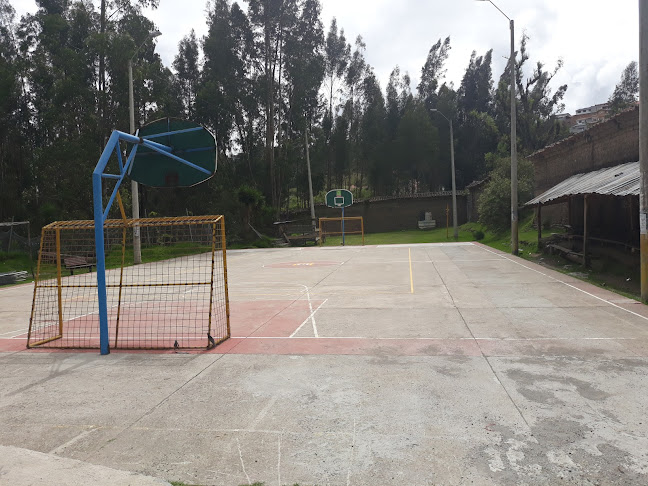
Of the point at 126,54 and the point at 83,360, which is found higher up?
the point at 126,54

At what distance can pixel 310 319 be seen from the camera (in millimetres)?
9562

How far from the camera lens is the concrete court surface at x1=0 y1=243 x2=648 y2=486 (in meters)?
3.71

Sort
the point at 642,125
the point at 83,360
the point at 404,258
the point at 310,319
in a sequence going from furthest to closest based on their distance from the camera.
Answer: the point at 404,258 < the point at 642,125 < the point at 310,319 < the point at 83,360

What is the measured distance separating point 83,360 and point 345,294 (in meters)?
7.06

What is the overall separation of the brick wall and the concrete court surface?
12635 mm

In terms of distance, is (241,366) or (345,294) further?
(345,294)

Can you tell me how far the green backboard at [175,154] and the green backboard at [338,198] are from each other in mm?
34812

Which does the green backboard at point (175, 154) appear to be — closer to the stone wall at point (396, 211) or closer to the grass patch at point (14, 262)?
the grass patch at point (14, 262)

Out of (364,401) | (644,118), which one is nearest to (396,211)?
(644,118)

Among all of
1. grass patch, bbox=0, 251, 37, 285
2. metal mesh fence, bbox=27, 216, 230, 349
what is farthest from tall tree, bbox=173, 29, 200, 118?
metal mesh fence, bbox=27, 216, 230, 349

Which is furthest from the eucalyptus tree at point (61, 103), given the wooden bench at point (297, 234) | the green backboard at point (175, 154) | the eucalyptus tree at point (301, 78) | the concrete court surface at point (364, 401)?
the green backboard at point (175, 154)

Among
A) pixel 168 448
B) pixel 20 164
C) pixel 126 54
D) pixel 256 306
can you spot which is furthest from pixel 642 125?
pixel 20 164

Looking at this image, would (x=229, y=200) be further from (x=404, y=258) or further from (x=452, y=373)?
(x=452, y=373)

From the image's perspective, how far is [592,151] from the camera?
22625 millimetres
